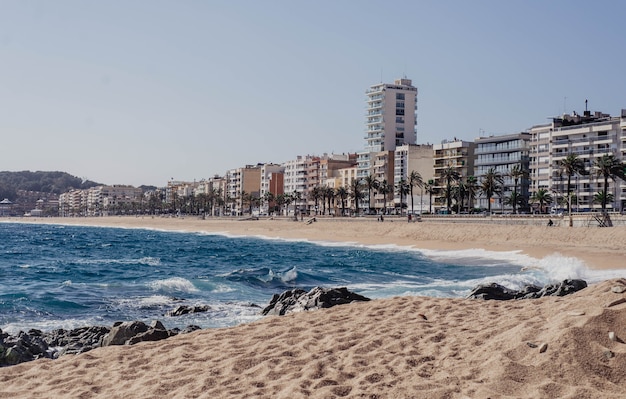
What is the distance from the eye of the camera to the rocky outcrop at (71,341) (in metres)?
10.8

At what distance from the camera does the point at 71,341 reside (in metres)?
13.0

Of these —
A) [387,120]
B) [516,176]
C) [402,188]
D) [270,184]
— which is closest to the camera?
[516,176]

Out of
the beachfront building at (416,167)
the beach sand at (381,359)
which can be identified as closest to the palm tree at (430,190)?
the beachfront building at (416,167)

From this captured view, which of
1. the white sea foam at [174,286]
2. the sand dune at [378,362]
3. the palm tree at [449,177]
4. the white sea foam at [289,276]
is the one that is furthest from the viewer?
the palm tree at [449,177]

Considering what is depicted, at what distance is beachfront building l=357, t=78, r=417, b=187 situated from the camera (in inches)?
5748

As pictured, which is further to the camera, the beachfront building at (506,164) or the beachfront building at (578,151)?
the beachfront building at (506,164)

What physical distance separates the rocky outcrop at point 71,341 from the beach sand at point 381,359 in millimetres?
717

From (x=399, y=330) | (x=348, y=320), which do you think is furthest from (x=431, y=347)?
(x=348, y=320)

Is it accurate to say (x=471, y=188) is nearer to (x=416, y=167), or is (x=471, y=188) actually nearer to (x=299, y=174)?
(x=416, y=167)

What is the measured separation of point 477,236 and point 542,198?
3885 cm

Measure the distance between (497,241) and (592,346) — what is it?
51.7 m

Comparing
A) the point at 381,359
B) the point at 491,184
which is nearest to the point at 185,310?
the point at 381,359

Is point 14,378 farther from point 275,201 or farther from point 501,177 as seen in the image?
point 275,201

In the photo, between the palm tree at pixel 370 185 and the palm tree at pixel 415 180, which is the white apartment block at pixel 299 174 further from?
the palm tree at pixel 415 180
